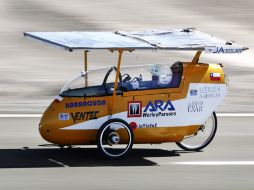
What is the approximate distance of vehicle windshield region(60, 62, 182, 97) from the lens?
43.7ft

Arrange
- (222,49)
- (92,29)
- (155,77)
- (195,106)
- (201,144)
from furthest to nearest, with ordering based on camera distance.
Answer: (92,29), (201,144), (195,106), (155,77), (222,49)

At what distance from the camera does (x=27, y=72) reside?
2048cm

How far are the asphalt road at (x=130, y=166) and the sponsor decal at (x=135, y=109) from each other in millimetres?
664

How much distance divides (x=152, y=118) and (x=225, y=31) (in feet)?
37.9

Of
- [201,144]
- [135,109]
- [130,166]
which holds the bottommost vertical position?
[130,166]

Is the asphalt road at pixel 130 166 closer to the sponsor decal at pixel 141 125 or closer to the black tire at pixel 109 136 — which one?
the black tire at pixel 109 136

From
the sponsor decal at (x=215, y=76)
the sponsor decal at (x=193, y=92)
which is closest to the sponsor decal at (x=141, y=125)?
the sponsor decal at (x=193, y=92)

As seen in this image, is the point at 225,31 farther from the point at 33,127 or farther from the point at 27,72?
the point at 33,127

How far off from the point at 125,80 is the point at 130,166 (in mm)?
1350

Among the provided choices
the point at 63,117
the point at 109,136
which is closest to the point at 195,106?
the point at 109,136

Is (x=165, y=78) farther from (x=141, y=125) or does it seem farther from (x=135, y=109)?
(x=141, y=125)

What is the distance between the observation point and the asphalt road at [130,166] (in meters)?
11.8

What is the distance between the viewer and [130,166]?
12.9 m

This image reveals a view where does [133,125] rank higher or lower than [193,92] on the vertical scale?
lower
